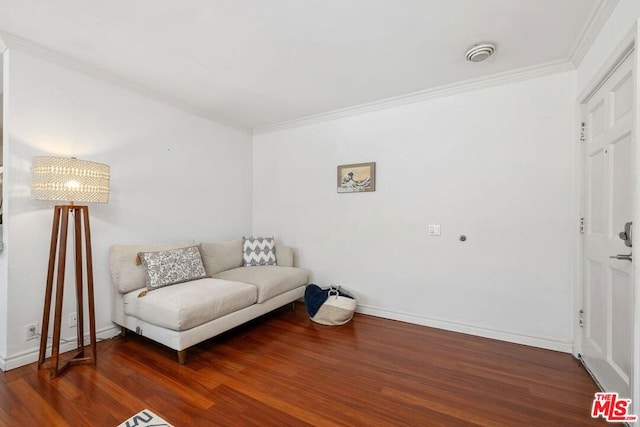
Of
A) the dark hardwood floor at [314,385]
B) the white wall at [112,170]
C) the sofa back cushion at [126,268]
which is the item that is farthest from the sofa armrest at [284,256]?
the sofa back cushion at [126,268]

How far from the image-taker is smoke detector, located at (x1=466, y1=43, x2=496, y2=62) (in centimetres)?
212

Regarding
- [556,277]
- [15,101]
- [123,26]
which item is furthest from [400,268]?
[15,101]

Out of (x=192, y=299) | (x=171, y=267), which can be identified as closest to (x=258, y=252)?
(x=171, y=267)

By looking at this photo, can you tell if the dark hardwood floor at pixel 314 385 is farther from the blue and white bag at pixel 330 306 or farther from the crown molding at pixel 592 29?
the crown molding at pixel 592 29

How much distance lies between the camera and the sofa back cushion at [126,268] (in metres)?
2.46

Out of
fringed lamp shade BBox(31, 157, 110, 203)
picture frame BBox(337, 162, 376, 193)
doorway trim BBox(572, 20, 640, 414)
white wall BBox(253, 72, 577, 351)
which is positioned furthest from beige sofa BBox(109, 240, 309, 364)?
doorway trim BBox(572, 20, 640, 414)

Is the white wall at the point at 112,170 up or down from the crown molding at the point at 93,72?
down

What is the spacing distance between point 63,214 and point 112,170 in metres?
0.70

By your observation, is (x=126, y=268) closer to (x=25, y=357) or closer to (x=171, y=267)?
(x=171, y=267)

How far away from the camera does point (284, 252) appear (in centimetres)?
360

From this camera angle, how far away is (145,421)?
1.55 m

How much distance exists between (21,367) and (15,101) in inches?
75.4

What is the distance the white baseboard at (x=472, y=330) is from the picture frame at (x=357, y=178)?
1.35 meters

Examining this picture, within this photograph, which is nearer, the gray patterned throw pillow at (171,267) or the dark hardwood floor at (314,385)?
the dark hardwood floor at (314,385)
